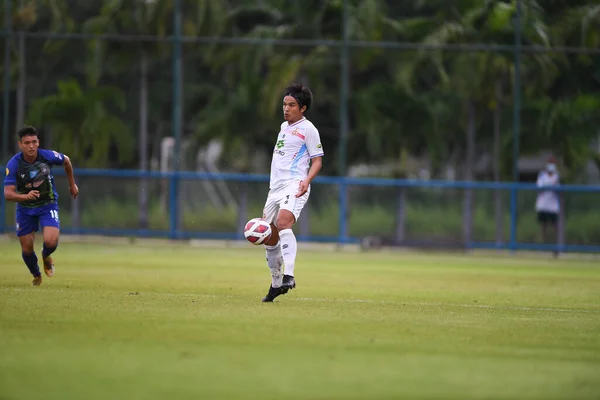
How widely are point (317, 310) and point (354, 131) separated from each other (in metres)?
31.4

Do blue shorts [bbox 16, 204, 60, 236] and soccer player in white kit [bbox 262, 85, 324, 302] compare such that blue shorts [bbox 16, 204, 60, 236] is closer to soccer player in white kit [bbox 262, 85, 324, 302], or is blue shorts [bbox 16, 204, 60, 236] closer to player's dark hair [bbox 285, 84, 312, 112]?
soccer player in white kit [bbox 262, 85, 324, 302]

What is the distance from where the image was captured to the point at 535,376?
7.38m

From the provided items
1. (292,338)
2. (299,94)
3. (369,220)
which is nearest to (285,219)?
(299,94)

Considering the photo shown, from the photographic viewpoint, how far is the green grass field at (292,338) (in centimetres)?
676

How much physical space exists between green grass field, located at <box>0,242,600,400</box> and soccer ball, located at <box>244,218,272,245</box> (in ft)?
1.96

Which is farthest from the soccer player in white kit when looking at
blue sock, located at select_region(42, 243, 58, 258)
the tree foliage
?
the tree foliage

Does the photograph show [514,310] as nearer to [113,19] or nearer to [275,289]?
[275,289]

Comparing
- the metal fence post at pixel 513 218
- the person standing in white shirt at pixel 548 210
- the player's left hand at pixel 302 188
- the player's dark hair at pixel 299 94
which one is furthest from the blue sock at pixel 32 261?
the person standing in white shirt at pixel 548 210

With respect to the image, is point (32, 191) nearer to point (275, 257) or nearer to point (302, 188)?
point (275, 257)

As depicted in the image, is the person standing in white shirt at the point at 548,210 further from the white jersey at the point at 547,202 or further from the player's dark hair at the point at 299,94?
the player's dark hair at the point at 299,94

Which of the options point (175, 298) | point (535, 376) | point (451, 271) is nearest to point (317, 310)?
point (175, 298)

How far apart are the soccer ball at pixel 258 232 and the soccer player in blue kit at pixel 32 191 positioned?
2493mm

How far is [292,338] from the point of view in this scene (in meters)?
8.86

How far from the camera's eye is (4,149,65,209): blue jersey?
13141mm
